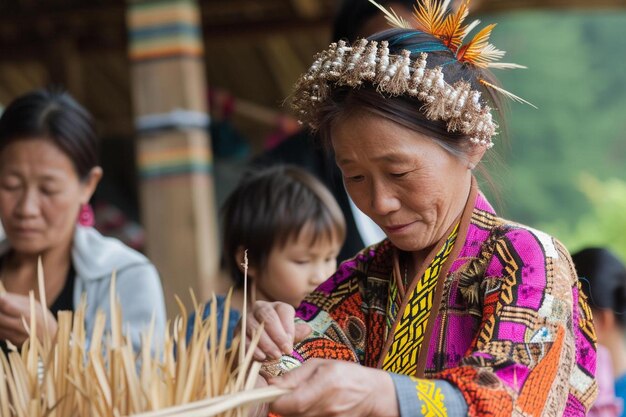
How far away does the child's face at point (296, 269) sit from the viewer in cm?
267

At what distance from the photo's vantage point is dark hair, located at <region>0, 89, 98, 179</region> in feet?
9.14

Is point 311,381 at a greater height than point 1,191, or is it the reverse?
point 1,191

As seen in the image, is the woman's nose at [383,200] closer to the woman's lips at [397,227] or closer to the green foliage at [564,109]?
the woman's lips at [397,227]

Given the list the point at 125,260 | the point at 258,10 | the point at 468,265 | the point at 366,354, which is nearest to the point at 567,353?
the point at 468,265

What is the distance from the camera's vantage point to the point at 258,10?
711 cm

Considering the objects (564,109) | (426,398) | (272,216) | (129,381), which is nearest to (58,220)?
(272,216)

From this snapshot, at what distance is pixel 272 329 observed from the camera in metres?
1.66

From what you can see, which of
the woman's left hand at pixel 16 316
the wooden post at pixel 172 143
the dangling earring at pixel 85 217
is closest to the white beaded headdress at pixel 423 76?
the woman's left hand at pixel 16 316

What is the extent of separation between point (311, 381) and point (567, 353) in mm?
512

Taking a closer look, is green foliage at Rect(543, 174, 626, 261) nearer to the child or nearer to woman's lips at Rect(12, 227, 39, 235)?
the child

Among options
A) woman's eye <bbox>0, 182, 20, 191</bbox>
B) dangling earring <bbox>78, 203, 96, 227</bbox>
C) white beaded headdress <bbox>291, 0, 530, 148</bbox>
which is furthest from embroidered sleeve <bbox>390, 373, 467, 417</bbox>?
dangling earring <bbox>78, 203, 96, 227</bbox>

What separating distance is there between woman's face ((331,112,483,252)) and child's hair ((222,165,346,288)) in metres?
0.99

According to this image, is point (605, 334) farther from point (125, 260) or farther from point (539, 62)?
point (539, 62)

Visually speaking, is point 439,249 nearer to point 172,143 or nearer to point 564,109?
point 172,143
